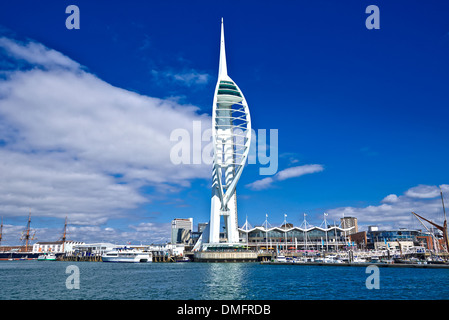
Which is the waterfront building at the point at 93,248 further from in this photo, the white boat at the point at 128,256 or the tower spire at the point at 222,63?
the tower spire at the point at 222,63

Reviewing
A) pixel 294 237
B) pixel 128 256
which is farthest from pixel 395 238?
pixel 128 256

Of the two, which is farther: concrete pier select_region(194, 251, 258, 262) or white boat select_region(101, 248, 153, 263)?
white boat select_region(101, 248, 153, 263)

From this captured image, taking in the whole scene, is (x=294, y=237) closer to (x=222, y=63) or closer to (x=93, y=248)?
(x=222, y=63)
